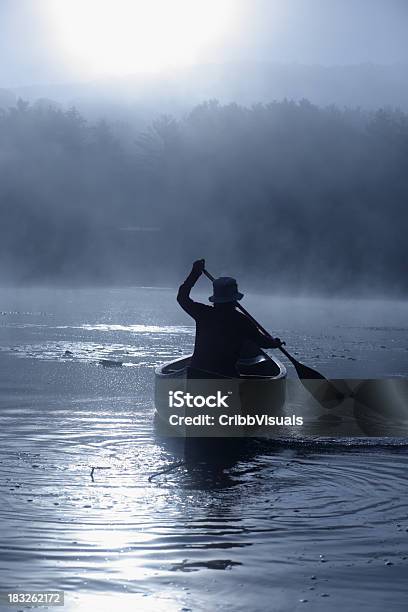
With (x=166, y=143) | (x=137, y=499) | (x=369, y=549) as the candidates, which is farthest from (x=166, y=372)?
(x=166, y=143)

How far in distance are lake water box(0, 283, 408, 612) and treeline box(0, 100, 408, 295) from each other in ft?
439

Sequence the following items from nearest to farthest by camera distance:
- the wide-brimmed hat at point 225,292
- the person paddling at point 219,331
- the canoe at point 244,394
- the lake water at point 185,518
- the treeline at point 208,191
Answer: the lake water at point 185,518 < the person paddling at point 219,331 < the wide-brimmed hat at point 225,292 < the canoe at point 244,394 < the treeline at point 208,191

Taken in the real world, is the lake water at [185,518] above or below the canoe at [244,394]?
below

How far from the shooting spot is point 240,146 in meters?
173

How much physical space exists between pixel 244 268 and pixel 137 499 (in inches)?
5499

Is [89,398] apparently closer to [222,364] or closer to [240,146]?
[222,364]

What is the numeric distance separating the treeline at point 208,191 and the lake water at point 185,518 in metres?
134

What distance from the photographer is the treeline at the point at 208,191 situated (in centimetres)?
15538

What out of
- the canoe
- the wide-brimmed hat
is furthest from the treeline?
the wide-brimmed hat

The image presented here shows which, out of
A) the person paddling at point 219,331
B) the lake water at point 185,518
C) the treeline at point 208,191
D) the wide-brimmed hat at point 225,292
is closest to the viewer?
the lake water at point 185,518

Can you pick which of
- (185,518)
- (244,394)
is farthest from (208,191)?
(185,518)

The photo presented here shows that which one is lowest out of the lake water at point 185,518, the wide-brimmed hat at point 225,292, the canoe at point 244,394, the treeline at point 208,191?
the lake water at point 185,518

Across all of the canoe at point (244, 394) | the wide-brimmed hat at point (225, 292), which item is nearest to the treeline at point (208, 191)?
the canoe at point (244, 394)

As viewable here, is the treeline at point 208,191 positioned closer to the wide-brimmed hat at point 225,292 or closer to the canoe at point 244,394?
the canoe at point 244,394
